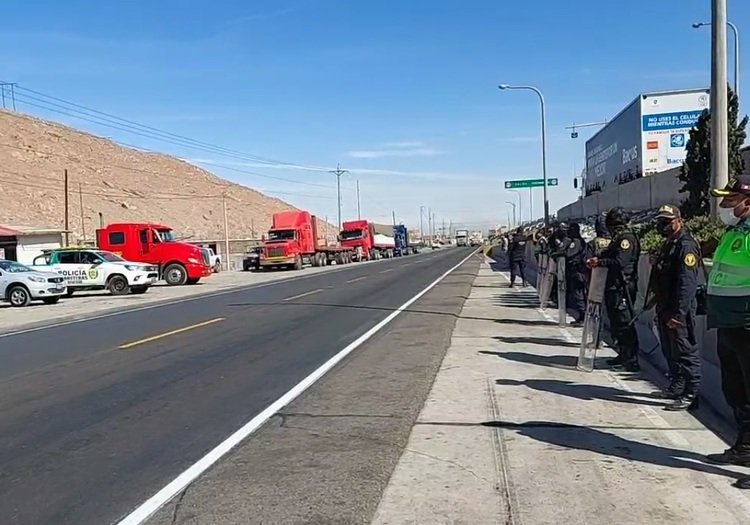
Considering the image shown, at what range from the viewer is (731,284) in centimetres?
565

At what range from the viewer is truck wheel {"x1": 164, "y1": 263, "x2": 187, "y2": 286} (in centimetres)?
3688

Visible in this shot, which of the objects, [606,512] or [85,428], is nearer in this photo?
[606,512]

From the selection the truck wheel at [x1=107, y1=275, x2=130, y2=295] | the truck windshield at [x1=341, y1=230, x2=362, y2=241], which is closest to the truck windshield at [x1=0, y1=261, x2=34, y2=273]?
the truck wheel at [x1=107, y1=275, x2=130, y2=295]

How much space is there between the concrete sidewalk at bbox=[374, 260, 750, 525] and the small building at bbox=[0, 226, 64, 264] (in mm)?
40390

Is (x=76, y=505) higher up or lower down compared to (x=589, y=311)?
lower down

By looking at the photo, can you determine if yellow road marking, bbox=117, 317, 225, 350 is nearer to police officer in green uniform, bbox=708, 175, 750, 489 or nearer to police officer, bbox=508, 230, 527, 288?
police officer in green uniform, bbox=708, 175, 750, 489

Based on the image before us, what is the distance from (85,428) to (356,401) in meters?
2.67

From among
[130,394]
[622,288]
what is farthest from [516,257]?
[130,394]

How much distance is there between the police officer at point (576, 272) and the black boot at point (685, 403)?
20.8ft

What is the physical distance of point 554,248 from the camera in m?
16.9

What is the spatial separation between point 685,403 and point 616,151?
34.6 metres

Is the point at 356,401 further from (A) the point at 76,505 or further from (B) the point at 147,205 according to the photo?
(B) the point at 147,205

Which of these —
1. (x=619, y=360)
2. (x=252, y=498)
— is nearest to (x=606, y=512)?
(x=252, y=498)

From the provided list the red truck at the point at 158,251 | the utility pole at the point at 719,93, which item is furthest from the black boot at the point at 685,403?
the red truck at the point at 158,251
